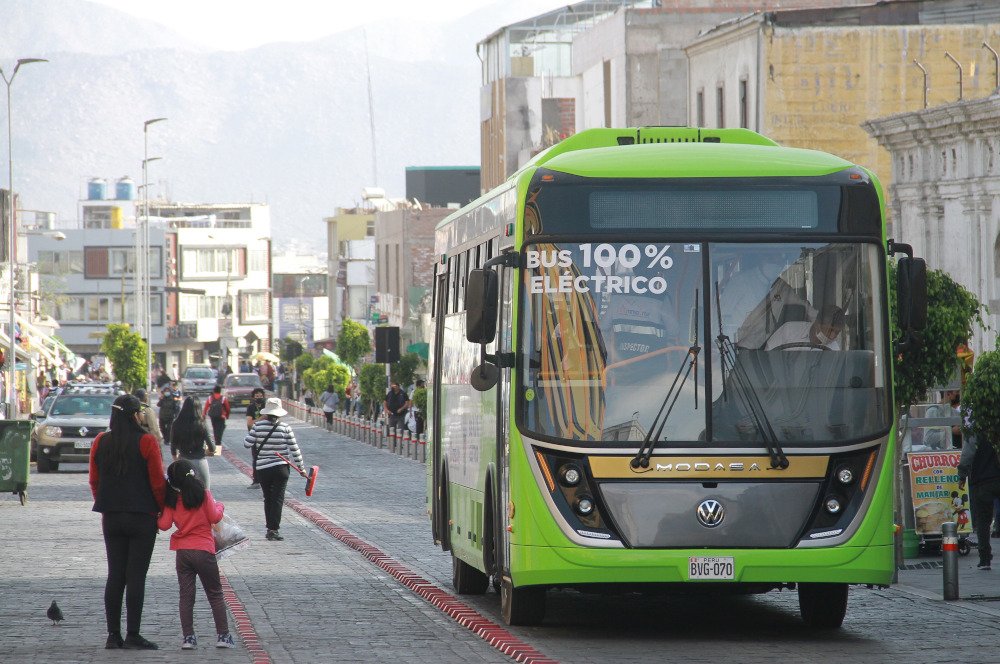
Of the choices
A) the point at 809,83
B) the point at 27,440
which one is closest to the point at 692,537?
the point at 27,440

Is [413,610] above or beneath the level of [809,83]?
beneath

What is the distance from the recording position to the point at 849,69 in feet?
162

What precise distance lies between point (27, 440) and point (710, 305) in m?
17.8

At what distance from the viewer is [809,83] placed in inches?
1934

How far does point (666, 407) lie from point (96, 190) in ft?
525

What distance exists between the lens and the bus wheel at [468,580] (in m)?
16.1

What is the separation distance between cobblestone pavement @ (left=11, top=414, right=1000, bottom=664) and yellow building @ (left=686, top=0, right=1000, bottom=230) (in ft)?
93.7

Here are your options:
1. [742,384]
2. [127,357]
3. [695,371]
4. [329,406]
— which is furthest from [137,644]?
[127,357]

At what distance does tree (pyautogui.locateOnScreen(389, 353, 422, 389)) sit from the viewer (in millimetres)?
59403

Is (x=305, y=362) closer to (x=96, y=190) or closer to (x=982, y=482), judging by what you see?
(x=982, y=482)

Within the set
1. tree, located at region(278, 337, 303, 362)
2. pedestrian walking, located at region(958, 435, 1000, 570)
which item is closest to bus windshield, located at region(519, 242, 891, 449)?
pedestrian walking, located at region(958, 435, 1000, 570)

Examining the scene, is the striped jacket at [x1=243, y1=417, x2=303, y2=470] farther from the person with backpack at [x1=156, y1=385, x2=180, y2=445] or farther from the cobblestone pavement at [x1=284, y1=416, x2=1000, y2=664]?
the person with backpack at [x1=156, y1=385, x2=180, y2=445]

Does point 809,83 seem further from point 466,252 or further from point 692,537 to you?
point 692,537

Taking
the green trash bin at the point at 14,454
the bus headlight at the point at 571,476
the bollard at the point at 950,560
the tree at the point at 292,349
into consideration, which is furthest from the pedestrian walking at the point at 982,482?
the tree at the point at 292,349
